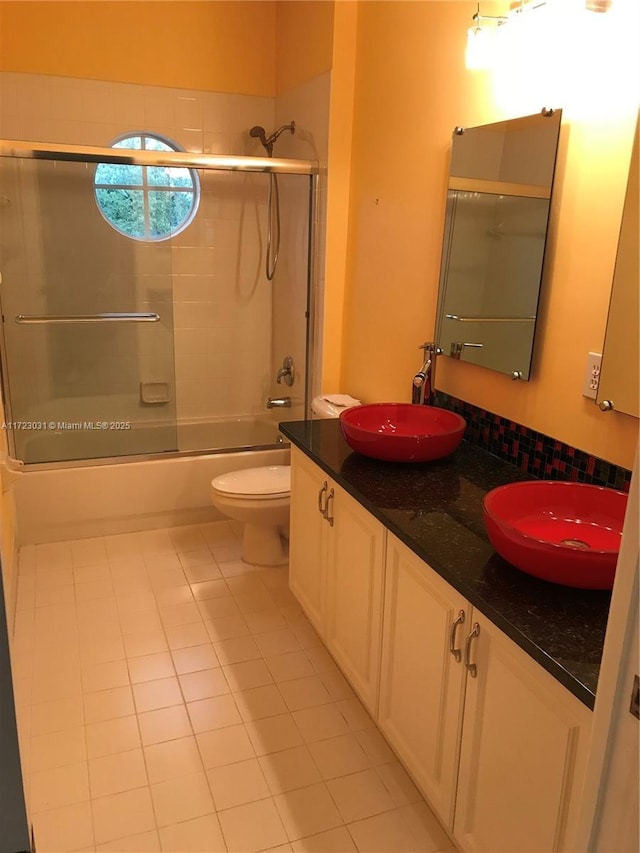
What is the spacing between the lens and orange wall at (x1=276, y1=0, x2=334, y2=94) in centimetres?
316

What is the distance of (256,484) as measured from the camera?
3.18m

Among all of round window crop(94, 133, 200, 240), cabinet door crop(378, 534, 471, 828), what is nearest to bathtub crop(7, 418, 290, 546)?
round window crop(94, 133, 200, 240)

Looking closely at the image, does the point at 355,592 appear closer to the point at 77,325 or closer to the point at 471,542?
the point at 471,542

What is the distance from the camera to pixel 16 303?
11.4 ft

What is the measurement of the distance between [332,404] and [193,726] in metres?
1.55

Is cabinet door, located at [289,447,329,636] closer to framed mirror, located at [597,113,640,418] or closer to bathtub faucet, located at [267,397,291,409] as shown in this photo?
framed mirror, located at [597,113,640,418]

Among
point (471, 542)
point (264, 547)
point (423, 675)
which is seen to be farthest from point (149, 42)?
point (423, 675)

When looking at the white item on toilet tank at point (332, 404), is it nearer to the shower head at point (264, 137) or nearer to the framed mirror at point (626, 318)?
the framed mirror at point (626, 318)

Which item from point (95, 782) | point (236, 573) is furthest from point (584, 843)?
point (236, 573)

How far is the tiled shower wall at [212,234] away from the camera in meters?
3.55

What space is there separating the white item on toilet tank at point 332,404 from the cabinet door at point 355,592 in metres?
0.89

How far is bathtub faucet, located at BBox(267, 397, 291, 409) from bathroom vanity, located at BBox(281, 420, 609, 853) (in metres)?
1.38

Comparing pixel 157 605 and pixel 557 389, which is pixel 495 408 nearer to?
pixel 557 389

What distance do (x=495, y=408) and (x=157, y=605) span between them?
162 cm
